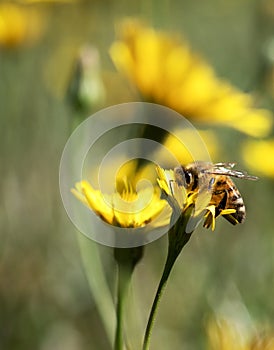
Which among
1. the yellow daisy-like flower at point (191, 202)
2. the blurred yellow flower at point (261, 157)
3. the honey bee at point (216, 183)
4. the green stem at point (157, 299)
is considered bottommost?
the green stem at point (157, 299)

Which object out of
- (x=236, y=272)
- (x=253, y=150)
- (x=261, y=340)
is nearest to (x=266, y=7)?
(x=253, y=150)

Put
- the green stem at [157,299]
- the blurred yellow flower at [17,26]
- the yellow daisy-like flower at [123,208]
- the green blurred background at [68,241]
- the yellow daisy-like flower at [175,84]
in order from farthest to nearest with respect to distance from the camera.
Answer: the blurred yellow flower at [17,26] < the green blurred background at [68,241] < the yellow daisy-like flower at [175,84] < the yellow daisy-like flower at [123,208] < the green stem at [157,299]

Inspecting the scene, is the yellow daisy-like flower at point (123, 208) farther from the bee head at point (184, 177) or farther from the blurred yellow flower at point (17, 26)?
the blurred yellow flower at point (17, 26)

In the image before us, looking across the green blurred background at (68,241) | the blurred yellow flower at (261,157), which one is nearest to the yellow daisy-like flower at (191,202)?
the green blurred background at (68,241)

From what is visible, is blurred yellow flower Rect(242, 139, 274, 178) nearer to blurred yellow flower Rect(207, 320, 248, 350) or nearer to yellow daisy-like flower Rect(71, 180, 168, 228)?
blurred yellow flower Rect(207, 320, 248, 350)

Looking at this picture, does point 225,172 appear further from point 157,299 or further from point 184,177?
point 157,299

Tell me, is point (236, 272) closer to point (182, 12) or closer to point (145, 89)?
point (145, 89)

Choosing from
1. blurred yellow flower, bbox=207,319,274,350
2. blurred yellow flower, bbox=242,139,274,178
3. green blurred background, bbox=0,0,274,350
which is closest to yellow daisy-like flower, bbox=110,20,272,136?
green blurred background, bbox=0,0,274,350

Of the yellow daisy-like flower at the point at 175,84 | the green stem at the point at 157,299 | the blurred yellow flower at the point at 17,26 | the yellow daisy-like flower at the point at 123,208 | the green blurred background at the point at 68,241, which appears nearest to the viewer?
the green stem at the point at 157,299

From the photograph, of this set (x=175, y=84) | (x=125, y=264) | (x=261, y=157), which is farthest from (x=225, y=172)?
(x=261, y=157)
